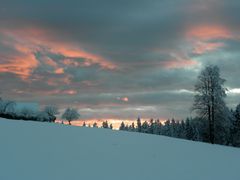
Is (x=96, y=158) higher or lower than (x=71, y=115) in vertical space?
lower

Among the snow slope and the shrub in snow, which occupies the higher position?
the shrub in snow

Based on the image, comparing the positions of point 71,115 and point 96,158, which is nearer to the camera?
point 96,158

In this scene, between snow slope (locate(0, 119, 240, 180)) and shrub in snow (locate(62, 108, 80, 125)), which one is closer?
snow slope (locate(0, 119, 240, 180))

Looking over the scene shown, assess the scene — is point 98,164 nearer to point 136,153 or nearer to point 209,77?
point 136,153

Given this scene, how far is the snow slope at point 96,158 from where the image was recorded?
721 inches

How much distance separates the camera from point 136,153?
25.5 m

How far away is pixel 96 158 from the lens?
22.1 metres

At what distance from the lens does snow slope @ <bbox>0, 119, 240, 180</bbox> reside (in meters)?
18.3

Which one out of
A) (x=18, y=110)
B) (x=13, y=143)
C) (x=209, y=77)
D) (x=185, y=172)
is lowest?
(x=185, y=172)

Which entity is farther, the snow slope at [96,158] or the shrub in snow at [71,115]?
the shrub in snow at [71,115]

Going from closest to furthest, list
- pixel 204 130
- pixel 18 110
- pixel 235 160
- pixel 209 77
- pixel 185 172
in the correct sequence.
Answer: pixel 185 172 → pixel 235 160 → pixel 209 77 → pixel 204 130 → pixel 18 110

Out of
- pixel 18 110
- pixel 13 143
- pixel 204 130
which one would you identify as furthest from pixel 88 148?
pixel 18 110

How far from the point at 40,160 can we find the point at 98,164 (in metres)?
3.38

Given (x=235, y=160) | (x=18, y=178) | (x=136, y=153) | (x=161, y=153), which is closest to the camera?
(x=18, y=178)
